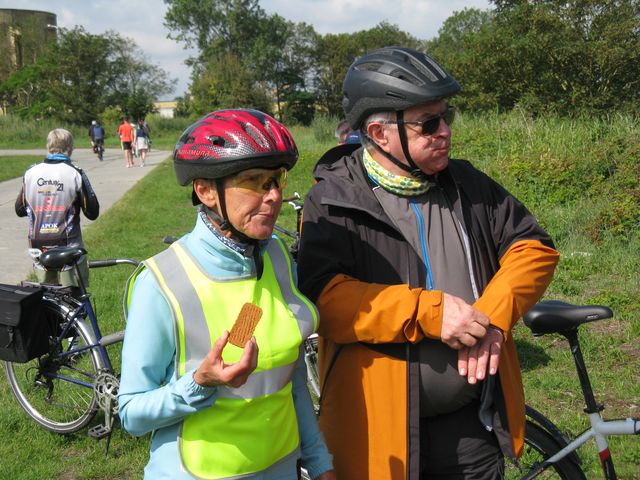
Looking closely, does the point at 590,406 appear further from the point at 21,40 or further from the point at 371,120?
the point at 21,40

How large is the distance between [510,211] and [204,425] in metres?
1.24

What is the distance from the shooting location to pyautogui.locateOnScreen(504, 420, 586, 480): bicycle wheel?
3.01 metres

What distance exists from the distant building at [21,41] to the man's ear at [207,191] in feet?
218

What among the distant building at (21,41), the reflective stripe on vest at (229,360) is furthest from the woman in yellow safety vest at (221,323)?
the distant building at (21,41)

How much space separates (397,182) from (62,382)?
3.54 meters

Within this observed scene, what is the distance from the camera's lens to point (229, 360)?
183cm

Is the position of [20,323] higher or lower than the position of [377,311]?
lower

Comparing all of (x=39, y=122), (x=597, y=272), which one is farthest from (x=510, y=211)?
(x=39, y=122)

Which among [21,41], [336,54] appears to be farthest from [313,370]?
[336,54]

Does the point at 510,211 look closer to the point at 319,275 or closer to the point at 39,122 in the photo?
the point at 319,275

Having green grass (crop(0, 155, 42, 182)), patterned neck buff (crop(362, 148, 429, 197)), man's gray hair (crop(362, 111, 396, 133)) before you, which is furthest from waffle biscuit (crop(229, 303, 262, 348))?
green grass (crop(0, 155, 42, 182))

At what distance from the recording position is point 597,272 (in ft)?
25.3

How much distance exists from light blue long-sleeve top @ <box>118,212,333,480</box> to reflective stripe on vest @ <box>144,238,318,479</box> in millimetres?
28

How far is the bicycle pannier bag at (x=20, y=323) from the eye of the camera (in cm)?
418
